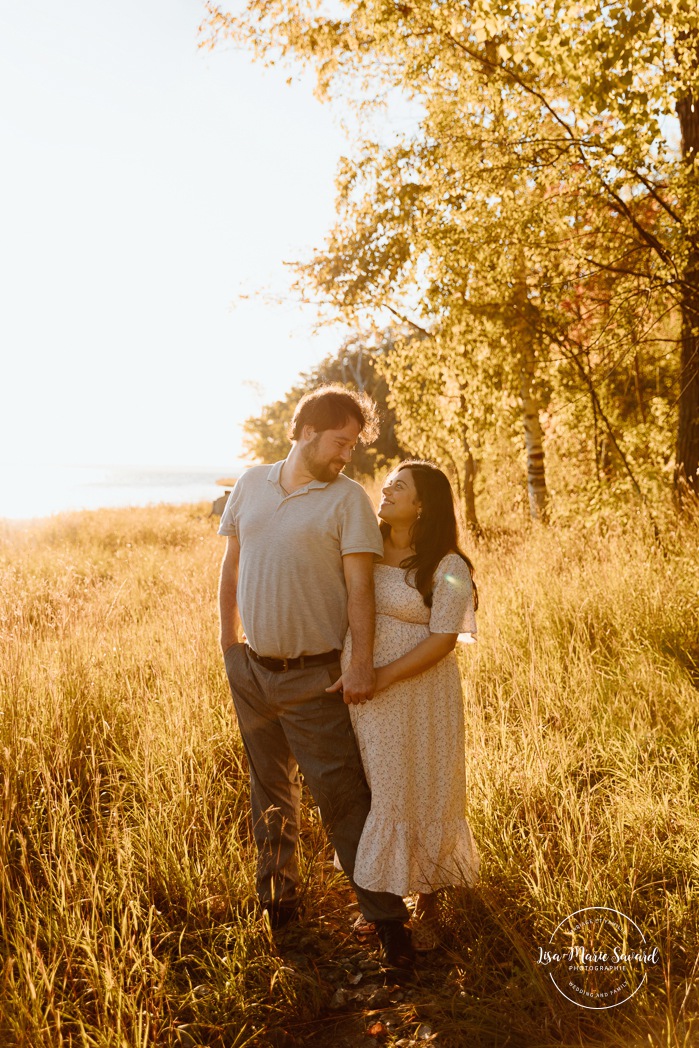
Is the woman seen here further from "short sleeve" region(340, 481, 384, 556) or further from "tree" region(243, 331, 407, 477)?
"tree" region(243, 331, 407, 477)

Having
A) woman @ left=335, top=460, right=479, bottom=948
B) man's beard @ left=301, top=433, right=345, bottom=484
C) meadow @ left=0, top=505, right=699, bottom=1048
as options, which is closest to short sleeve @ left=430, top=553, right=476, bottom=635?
woman @ left=335, top=460, right=479, bottom=948

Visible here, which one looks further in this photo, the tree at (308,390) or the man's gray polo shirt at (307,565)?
the tree at (308,390)

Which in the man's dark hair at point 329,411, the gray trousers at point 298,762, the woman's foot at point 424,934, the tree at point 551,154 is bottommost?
the woman's foot at point 424,934

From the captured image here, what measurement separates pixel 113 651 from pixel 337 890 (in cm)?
218

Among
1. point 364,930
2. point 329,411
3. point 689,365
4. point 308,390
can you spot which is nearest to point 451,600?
point 329,411

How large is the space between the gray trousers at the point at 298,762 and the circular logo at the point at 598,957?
1.92 feet

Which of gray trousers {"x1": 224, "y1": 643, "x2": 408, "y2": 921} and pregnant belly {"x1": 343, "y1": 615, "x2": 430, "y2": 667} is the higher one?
pregnant belly {"x1": 343, "y1": 615, "x2": 430, "y2": 667}

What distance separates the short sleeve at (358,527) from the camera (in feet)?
8.47

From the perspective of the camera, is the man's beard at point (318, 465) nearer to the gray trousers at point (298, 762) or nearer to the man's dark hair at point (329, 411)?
the man's dark hair at point (329, 411)

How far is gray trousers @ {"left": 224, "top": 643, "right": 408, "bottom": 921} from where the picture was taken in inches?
104

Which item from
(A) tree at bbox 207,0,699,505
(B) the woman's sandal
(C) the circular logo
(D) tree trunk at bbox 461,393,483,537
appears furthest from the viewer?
(D) tree trunk at bbox 461,393,483,537

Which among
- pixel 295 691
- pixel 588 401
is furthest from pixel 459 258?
pixel 295 691

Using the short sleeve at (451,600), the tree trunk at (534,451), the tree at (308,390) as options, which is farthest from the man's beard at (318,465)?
the tree at (308,390)

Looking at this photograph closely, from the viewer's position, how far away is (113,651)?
455 cm
